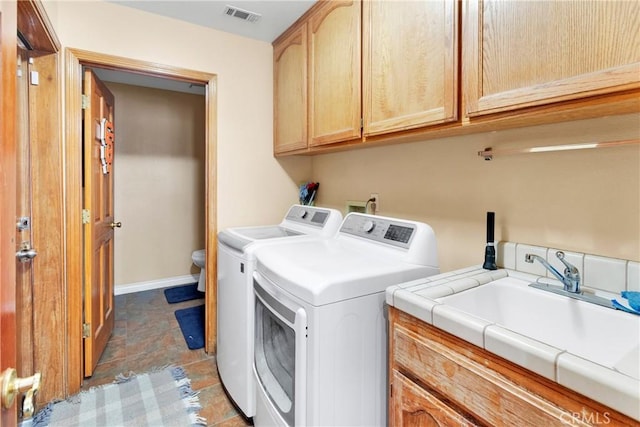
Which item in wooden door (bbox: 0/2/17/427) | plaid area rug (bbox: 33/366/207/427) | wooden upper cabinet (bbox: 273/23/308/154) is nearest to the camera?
wooden door (bbox: 0/2/17/427)

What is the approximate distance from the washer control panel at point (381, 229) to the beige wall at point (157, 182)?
106 inches

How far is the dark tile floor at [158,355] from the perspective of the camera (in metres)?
1.82

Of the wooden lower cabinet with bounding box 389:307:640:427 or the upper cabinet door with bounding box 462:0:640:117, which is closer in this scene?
the wooden lower cabinet with bounding box 389:307:640:427

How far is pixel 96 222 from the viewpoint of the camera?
6.95 feet

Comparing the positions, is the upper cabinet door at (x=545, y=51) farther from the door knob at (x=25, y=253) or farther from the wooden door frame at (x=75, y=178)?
the door knob at (x=25, y=253)

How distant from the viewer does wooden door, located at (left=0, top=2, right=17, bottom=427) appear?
529mm

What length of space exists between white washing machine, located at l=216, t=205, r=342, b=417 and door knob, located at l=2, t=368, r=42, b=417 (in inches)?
38.7

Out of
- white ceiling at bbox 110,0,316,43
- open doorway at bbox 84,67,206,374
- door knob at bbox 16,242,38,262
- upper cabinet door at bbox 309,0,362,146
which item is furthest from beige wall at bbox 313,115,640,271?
open doorway at bbox 84,67,206,374

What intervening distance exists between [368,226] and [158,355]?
182 cm

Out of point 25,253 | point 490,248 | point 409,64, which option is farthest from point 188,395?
point 409,64

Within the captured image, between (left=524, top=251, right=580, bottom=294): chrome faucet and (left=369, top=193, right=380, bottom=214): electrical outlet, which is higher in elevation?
(left=369, top=193, right=380, bottom=214): electrical outlet

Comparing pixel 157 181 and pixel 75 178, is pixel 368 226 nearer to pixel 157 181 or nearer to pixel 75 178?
pixel 75 178

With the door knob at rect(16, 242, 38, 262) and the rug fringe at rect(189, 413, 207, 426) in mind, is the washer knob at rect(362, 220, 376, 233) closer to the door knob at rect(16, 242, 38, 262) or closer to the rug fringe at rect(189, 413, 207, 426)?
the rug fringe at rect(189, 413, 207, 426)

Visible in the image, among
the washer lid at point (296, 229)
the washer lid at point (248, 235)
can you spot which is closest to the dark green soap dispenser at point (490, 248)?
the washer lid at point (296, 229)
